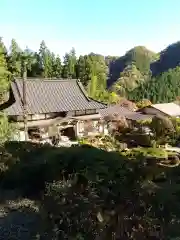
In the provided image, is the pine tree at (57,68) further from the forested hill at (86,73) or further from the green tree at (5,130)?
the green tree at (5,130)

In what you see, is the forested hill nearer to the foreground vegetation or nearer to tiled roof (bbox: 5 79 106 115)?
tiled roof (bbox: 5 79 106 115)

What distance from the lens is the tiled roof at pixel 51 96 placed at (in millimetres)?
24025

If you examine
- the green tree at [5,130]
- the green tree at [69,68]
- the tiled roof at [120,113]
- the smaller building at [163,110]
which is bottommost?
the smaller building at [163,110]

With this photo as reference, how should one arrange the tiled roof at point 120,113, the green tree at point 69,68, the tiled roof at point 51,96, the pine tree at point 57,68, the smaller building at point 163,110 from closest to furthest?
the tiled roof at point 51,96, the tiled roof at point 120,113, the smaller building at point 163,110, the green tree at point 69,68, the pine tree at point 57,68

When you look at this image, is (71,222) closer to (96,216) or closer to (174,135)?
(96,216)

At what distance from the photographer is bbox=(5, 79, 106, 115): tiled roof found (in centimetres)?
2402

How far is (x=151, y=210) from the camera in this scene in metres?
5.00

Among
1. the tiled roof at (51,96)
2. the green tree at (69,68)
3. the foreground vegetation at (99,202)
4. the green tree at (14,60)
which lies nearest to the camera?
the foreground vegetation at (99,202)

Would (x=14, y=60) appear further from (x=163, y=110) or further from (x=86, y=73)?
(x=163, y=110)

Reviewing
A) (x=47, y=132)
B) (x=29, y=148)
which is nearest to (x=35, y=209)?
(x=29, y=148)

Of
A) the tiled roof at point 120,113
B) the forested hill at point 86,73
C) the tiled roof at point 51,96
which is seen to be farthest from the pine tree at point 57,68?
the tiled roof at point 51,96

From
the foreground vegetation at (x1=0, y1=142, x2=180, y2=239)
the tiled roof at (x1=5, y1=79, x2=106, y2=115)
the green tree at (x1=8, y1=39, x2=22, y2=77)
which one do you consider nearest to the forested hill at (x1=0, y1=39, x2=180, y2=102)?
the green tree at (x1=8, y1=39, x2=22, y2=77)

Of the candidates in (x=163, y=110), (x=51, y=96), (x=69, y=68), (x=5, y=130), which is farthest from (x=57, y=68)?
(x=5, y=130)

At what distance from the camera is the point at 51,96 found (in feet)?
84.3
